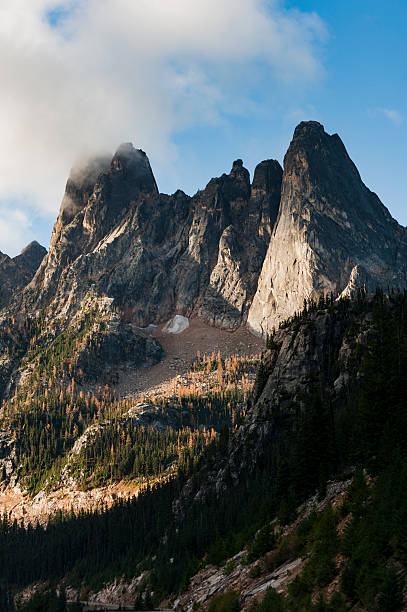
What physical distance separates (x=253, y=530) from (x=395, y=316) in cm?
6217

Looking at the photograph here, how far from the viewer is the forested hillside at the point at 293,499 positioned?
115 ft

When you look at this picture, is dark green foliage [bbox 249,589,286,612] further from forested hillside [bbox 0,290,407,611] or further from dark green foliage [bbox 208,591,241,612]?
dark green foliage [bbox 208,591,241,612]

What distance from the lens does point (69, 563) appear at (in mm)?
137375

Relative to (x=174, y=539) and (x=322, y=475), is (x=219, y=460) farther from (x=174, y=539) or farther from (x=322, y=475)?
(x=322, y=475)

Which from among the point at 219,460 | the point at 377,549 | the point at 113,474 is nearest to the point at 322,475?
the point at 377,549

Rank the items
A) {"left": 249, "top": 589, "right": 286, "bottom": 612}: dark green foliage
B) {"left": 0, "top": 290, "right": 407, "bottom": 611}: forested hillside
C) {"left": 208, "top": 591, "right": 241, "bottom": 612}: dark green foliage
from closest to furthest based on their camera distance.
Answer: {"left": 0, "top": 290, "right": 407, "bottom": 611}: forested hillside, {"left": 249, "top": 589, "right": 286, "bottom": 612}: dark green foliage, {"left": 208, "top": 591, "right": 241, "bottom": 612}: dark green foliage

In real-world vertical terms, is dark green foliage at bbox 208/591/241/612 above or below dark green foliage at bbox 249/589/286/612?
below

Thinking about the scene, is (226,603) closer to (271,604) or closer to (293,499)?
(271,604)

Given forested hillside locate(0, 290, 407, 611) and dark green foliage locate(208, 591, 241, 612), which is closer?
forested hillside locate(0, 290, 407, 611)

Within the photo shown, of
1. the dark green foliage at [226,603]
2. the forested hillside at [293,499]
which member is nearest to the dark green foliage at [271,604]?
the forested hillside at [293,499]

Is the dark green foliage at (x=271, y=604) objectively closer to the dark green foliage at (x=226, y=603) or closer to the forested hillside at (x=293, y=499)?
the forested hillside at (x=293, y=499)

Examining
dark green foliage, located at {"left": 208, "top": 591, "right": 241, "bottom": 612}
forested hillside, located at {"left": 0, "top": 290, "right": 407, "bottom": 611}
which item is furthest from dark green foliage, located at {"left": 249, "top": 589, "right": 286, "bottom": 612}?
dark green foliage, located at {"left": 208, "top": 591, "right": 241, "bottom": 612}

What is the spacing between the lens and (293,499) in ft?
209

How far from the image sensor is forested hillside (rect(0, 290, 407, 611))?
35141mm
